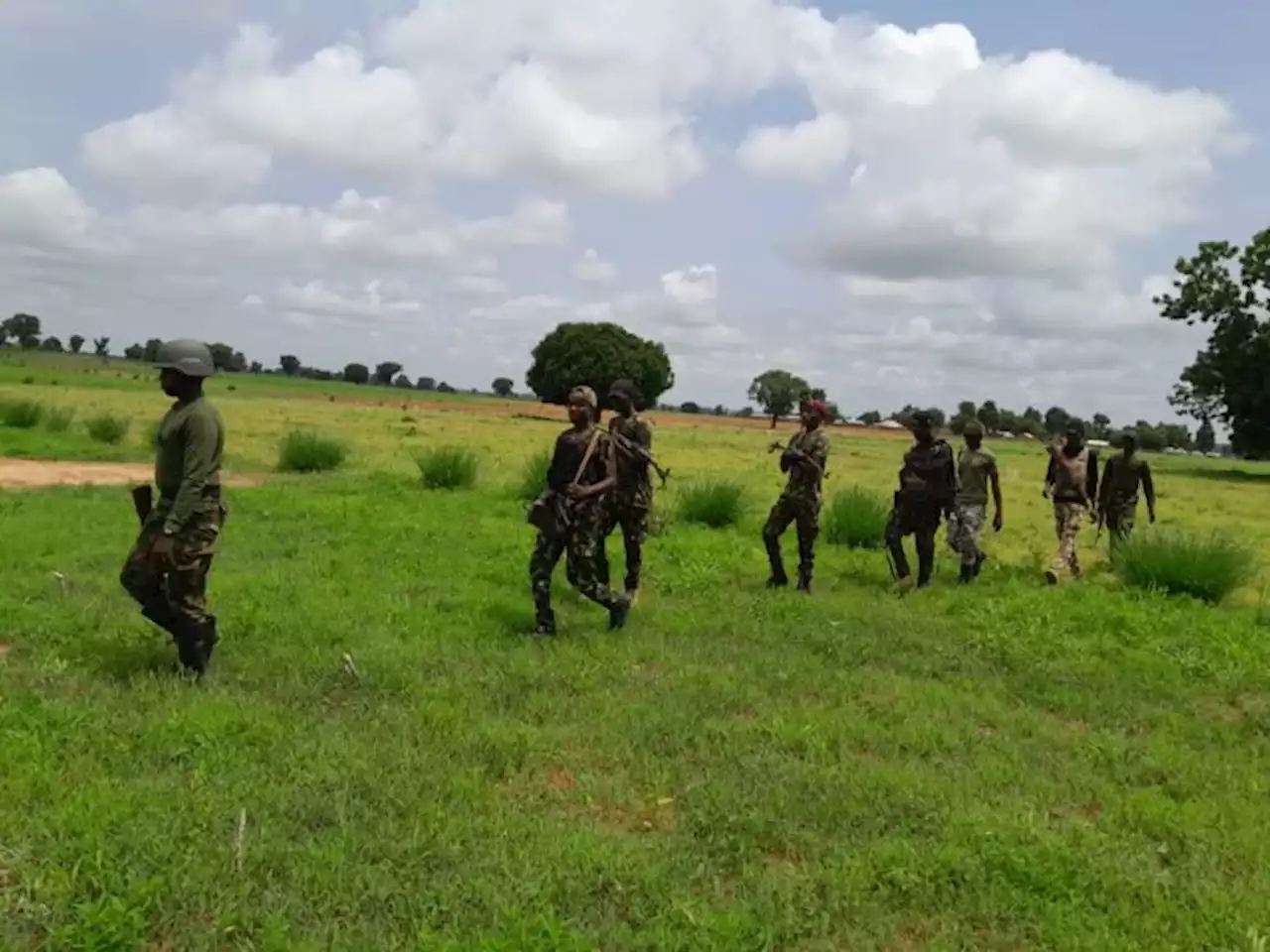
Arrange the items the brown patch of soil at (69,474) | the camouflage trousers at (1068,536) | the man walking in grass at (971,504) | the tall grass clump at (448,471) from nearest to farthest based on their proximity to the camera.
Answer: the man walking in grass at (971,504) < the camouflage trousers at (1068,536) < the brown patch of soil at (69,474) < the tall grass clump at (448,471)

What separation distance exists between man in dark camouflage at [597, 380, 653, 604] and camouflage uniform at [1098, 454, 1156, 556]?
6028 mm

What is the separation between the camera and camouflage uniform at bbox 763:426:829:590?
35.1 feet

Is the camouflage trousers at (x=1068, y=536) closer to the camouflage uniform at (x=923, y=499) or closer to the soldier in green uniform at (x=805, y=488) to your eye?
the camouflage uniform at (x=923, y=499)

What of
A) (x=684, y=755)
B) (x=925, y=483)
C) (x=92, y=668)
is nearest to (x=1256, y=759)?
(x=684, y=755)

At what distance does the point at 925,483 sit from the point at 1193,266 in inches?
1574

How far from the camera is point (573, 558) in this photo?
827 cm

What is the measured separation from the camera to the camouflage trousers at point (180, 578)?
6.29 m

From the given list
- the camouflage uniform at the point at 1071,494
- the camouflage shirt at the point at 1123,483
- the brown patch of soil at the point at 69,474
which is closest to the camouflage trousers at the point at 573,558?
the camouflage uniform at the point at 1071,494

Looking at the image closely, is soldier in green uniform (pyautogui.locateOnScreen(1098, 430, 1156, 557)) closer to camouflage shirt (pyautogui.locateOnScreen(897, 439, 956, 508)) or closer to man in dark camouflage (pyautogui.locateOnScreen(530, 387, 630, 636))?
camouflage shirt (pyautogui.locateOnScreen(897, 439, 956, 508))

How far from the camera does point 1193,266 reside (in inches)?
1786

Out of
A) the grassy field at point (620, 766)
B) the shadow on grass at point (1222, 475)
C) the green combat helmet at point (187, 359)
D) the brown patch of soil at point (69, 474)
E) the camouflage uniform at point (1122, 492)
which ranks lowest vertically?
the grassy field at point (620, 766)

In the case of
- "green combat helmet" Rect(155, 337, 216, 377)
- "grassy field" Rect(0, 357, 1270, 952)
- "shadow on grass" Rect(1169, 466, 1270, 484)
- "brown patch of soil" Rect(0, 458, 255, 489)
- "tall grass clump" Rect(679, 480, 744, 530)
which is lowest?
"grassy field" Rect(0, 357, 1270, 952)

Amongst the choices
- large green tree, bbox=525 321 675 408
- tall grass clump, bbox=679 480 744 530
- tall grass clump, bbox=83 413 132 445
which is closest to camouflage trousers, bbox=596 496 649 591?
tall grass clump, bbox=679 480 744 530

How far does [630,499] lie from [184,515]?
4.23 metres
